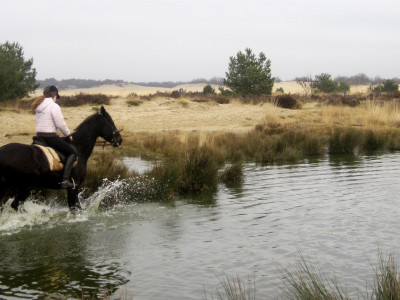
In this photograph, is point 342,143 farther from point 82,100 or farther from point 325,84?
point 325,84

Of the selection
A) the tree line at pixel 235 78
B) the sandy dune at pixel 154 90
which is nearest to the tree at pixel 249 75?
the tree line at pixel 235 78

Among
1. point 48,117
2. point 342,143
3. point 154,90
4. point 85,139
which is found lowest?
point 342,143

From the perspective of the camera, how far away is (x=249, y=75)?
48406 mm

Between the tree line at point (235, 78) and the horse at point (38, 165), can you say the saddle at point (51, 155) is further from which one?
the tree line at point (235, 78)

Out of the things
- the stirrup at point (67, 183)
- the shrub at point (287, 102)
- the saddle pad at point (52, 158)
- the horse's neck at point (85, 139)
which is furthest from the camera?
the shrub at point (287, 102)

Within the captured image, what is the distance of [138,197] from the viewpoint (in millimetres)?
12094

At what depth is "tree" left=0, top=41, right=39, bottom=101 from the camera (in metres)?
34.1

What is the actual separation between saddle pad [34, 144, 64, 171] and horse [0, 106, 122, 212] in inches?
2.4

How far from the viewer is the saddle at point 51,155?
9.62m

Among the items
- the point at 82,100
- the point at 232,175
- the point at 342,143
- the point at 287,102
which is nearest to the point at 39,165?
the point at 232,175

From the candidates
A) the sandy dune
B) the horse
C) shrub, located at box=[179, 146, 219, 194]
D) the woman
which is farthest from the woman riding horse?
the sandy dune

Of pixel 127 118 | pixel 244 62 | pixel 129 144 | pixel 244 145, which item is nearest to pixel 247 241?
pixel 244 145

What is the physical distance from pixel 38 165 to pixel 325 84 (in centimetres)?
5846

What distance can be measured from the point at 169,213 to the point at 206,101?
90.9ft
